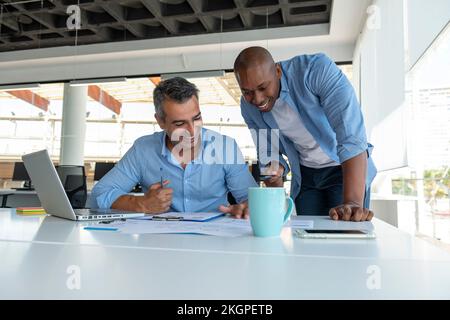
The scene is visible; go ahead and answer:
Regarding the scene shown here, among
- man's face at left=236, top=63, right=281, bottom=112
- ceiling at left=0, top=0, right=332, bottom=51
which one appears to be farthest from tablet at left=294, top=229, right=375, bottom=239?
ceiling at left=0, top=0, right=332, bottom=51

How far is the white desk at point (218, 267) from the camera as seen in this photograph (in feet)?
1.33

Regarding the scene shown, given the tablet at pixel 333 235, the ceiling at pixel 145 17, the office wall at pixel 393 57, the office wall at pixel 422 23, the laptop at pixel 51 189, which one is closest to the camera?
the tablet at pixel 333 235

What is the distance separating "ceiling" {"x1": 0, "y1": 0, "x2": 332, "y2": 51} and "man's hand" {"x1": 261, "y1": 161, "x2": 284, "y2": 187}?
4061 millimetres

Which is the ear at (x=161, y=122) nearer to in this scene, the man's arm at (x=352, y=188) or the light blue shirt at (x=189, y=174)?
the light blue shirt at (x=189, y=174)

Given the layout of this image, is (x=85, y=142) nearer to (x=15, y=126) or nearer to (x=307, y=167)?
(x=15, y=126)

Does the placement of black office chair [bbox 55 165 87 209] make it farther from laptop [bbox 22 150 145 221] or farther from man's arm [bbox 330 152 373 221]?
man's arm [bbox 330 152 373 221]

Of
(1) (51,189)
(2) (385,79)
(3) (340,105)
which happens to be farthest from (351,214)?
(2) (385,79)

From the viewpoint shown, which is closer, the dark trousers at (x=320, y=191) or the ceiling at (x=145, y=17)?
the dark trousers at (x=320, y=191)

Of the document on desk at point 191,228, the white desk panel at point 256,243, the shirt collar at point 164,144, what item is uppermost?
the shirt collar at point 164,144

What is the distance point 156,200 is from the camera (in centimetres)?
128

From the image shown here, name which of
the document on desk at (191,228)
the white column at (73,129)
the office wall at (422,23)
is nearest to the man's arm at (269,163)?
the document on desk at (191,228)

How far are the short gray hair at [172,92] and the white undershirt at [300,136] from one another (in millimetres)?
369

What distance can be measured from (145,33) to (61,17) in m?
1.35

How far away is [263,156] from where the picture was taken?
5.70ft
